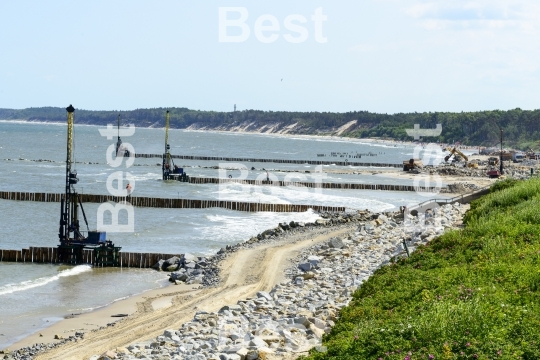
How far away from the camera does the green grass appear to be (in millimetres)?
12445

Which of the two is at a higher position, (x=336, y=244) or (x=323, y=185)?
(x=336, y=244)

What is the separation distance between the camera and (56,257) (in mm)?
34250

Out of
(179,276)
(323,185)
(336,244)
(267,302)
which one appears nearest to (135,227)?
(179,276)

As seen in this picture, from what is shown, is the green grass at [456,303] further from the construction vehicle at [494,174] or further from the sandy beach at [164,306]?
the construction vehicle at [494,174]

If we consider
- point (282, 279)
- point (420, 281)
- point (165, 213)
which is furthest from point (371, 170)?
point (420, 281)

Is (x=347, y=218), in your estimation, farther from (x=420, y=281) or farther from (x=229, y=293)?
(x=420, y=281)

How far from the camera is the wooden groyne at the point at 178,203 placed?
54906 mm

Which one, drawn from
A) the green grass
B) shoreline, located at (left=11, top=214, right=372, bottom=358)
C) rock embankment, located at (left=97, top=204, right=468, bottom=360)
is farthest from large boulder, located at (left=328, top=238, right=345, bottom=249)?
the green grass

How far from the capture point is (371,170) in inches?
4279

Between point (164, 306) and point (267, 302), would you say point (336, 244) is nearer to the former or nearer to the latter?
point (164, 306)

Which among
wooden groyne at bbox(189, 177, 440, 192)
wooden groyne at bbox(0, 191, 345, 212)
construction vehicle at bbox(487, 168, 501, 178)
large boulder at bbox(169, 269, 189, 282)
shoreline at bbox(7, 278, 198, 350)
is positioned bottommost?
shoreline at bbox(7, 278, 198, 350)

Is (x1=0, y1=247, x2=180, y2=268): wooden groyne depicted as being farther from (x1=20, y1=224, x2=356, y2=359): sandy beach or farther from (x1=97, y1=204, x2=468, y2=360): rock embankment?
(x1=97, y1=204, x2=468, y2=360): rock embankment

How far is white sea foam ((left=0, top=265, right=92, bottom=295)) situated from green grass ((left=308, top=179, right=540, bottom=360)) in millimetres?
16195

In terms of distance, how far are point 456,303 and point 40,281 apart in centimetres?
2103
